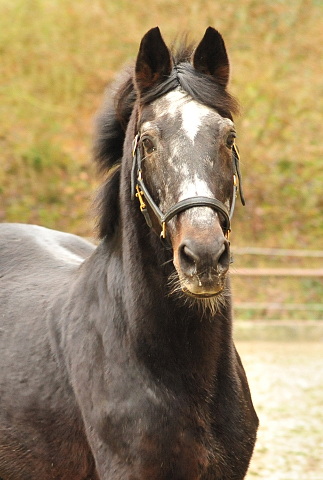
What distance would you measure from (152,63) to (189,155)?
606mm

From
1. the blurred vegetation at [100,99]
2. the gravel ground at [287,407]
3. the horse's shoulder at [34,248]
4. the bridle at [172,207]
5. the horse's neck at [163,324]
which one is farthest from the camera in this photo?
the blurred vegetation at [100,99]

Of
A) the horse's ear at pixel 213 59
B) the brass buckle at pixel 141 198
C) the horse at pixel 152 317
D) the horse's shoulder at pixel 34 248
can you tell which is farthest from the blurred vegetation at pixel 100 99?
the brass buckle at pixel 141 198

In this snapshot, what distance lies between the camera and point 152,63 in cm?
321

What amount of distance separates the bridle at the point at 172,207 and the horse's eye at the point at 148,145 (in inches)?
2.8

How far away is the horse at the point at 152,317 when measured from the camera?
9.48 ft

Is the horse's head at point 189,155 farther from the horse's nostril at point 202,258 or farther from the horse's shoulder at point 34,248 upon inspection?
the horse's shoulder at point 34,248

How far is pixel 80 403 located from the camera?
3.38 meters

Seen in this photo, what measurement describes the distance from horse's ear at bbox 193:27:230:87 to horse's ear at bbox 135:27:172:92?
5.8 inches

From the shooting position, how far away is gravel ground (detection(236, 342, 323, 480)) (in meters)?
6.12

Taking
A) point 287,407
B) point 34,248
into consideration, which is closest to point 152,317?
point 34,248

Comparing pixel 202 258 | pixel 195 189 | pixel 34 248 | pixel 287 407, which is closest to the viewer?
pixel 202 258

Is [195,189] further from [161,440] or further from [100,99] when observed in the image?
[100,99]

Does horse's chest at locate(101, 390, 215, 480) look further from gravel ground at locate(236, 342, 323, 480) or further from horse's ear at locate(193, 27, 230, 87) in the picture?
gravel ground at locate(236, 342, 323, 480)

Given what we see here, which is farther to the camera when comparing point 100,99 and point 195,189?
point 100,99
